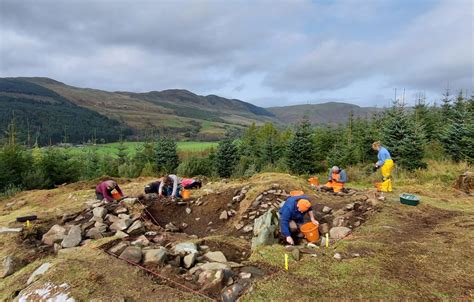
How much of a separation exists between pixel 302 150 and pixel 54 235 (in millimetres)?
18244

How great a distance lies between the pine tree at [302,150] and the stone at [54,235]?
1768 centimetres

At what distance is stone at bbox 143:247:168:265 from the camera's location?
4.90 m

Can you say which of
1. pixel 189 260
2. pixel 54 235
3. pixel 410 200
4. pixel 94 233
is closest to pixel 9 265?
pixel 54 235

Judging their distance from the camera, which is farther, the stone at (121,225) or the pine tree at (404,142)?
the pine tree at (404,142)

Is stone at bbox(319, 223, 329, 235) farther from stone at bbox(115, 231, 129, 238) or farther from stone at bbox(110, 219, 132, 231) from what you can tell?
stone at bbox(110, 219, 132, 231)

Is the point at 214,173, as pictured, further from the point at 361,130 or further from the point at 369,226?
the point at 369,226

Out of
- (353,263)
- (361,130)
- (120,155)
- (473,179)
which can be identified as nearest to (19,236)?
(353,263)

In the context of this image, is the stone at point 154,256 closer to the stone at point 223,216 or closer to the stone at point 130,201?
the stone at point 223,216

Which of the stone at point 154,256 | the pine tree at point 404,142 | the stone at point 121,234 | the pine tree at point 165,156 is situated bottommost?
the pine tree at point 165,156

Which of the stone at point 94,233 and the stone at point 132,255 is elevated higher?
the stone at point 132,255

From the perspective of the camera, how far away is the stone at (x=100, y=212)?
25.9 ft

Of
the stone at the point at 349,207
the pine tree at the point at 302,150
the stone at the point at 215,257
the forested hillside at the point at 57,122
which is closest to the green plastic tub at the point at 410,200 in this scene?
the stone at the point at 349,207

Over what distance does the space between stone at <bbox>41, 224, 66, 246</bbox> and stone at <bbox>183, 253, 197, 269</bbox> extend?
3.57 meters

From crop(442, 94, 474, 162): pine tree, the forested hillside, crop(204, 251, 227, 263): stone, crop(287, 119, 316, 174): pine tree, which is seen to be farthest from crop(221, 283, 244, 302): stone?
the forested hillside
